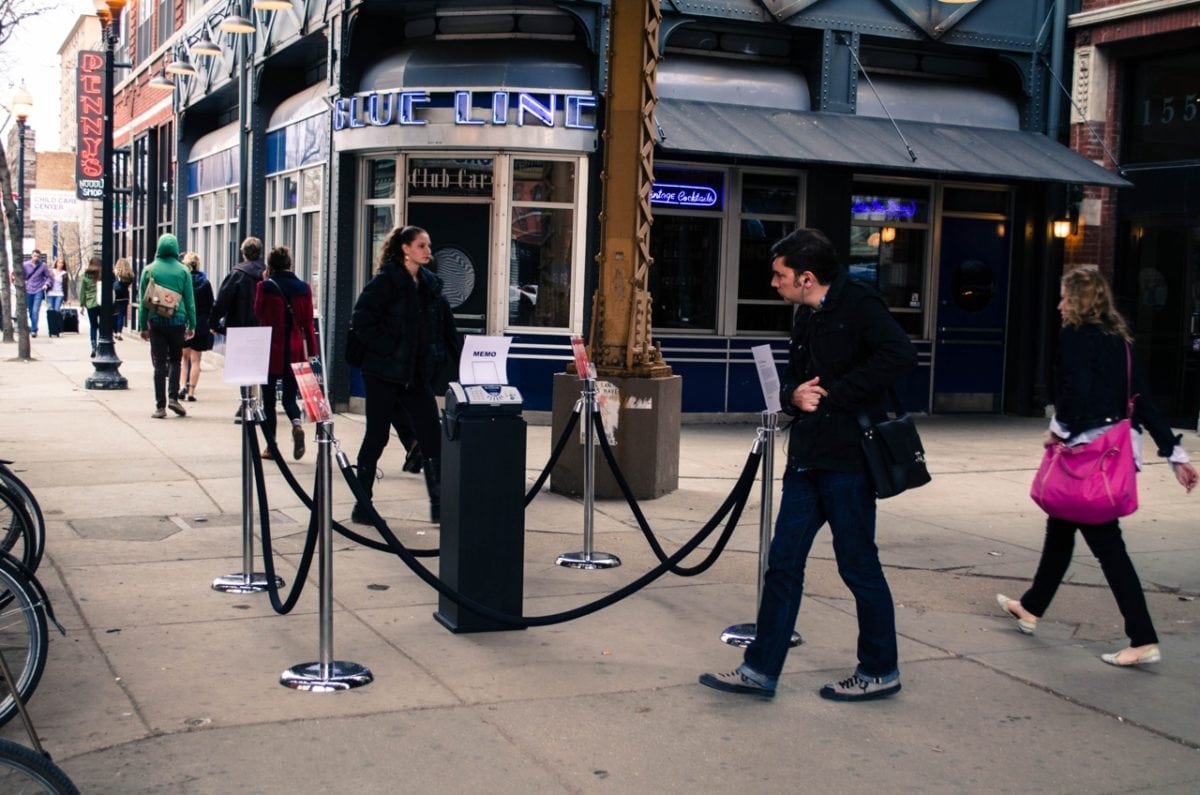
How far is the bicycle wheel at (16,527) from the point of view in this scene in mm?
6535

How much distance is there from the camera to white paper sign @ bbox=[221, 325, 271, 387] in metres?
7.13

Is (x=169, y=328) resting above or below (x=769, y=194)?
below

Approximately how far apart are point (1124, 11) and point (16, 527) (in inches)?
548

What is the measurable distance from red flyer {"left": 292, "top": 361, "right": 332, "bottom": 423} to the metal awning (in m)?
8.49

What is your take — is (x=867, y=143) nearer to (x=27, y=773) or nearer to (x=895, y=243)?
(x=895, y=243)

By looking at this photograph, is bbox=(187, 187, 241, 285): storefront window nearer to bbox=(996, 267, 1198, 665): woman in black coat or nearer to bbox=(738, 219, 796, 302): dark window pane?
bbox=(738, 219, 796, 302): dark window pane

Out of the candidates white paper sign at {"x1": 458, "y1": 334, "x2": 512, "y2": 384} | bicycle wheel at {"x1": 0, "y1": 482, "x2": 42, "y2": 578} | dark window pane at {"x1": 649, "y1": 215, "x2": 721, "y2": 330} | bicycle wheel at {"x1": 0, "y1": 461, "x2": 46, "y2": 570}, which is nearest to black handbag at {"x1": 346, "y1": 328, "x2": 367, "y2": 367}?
white paper sign at {"x1": 458, "y1": 334, "x2": 512, "y2": 384}

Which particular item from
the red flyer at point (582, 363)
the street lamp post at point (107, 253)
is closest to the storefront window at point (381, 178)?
the street lamp post at point (107, 253)

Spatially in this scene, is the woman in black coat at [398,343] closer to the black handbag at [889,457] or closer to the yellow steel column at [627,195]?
the yellow steel column at [627,195]

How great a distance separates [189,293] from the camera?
15.4m

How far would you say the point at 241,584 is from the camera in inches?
290

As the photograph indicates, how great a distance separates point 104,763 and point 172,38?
1010 inches

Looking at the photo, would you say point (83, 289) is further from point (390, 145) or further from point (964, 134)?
point (964, 134)

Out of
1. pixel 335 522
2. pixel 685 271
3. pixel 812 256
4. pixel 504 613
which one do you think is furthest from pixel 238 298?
pixel 812 256
